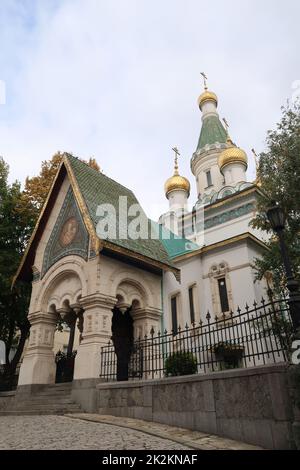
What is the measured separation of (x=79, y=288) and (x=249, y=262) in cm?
695

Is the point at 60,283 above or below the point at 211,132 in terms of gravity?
below

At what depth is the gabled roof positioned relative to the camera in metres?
11.5

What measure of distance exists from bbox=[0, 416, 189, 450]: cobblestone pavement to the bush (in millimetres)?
2318

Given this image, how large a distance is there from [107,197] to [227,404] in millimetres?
9671

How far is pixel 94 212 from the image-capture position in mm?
12328

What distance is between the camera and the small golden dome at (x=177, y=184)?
101 ft

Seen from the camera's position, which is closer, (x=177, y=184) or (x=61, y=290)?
(x=61, y=290)

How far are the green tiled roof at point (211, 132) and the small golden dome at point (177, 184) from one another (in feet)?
13.4

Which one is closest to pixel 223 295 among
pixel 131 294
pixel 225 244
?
pixel 225 244

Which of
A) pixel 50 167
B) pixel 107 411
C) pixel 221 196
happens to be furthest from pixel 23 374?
pixel 221 196

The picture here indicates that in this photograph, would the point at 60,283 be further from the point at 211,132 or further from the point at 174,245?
the point at 211,132

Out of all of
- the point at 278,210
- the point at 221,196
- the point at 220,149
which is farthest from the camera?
the point at 220,149
